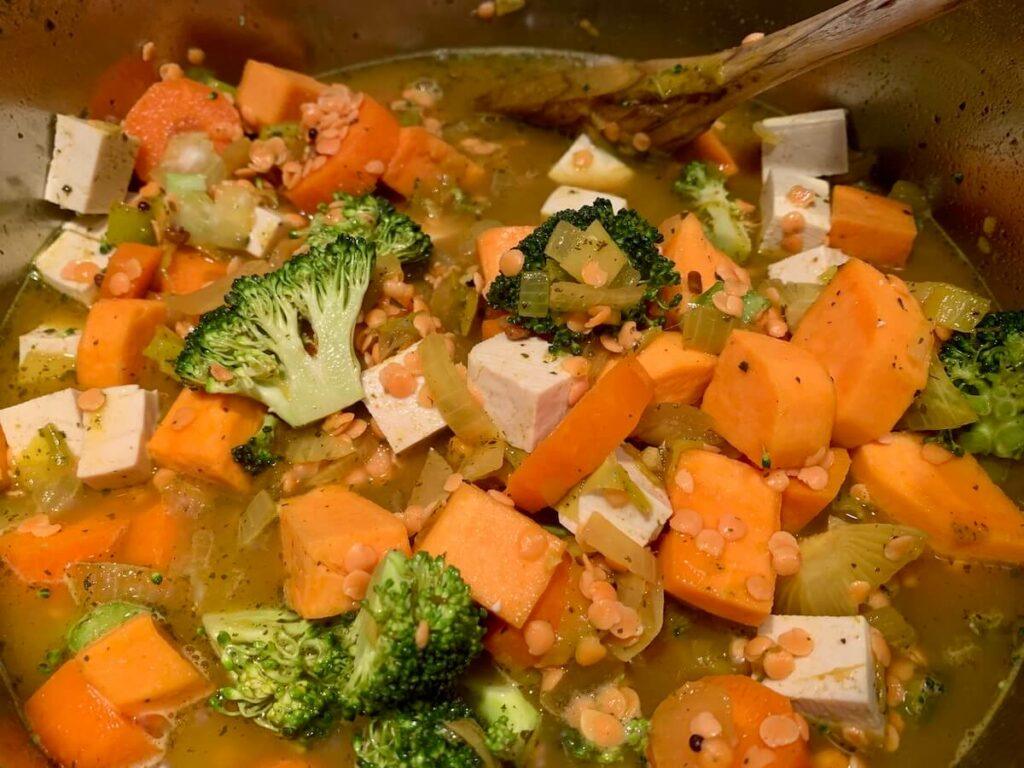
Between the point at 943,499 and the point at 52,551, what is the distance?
8.52ft

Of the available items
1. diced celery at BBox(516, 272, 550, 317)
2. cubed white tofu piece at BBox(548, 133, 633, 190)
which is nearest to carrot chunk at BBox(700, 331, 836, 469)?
diced celery at BBox(516, 272, 550, 317)

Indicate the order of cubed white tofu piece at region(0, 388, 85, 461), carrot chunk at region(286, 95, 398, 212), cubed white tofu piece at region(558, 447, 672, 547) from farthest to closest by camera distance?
carrot chunk at region(286, 95, 398, 212) < cubed white tofu piece at region(0, 388, 85, 461) < cubed white tofu piece at region(558, 447, 672, 547)

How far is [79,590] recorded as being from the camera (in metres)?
2.50

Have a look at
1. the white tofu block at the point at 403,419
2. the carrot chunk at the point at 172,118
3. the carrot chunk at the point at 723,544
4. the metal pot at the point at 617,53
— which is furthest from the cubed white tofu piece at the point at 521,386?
the metal pot at the point at 617,53

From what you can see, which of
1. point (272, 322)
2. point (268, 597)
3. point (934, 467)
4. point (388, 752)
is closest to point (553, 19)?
point (272, 322)

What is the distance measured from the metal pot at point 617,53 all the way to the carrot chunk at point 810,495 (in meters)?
1.14

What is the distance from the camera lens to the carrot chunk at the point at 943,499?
2.48 meters

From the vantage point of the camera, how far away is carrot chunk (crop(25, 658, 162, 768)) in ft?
7.38

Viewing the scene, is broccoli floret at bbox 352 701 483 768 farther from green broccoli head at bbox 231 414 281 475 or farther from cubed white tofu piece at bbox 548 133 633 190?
cubed white tofu piece at bbox 548 133 633 190

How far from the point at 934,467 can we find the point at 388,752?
5.68 feet

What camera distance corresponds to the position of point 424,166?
325 centimetres

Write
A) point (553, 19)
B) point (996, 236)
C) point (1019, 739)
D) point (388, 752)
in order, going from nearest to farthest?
point (388, 752)
point (1019, 739)
point (996, 236)
point (553, 19)

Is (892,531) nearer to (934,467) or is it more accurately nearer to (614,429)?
(934,467)

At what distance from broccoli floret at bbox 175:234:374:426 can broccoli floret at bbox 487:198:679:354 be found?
1.62 feet
